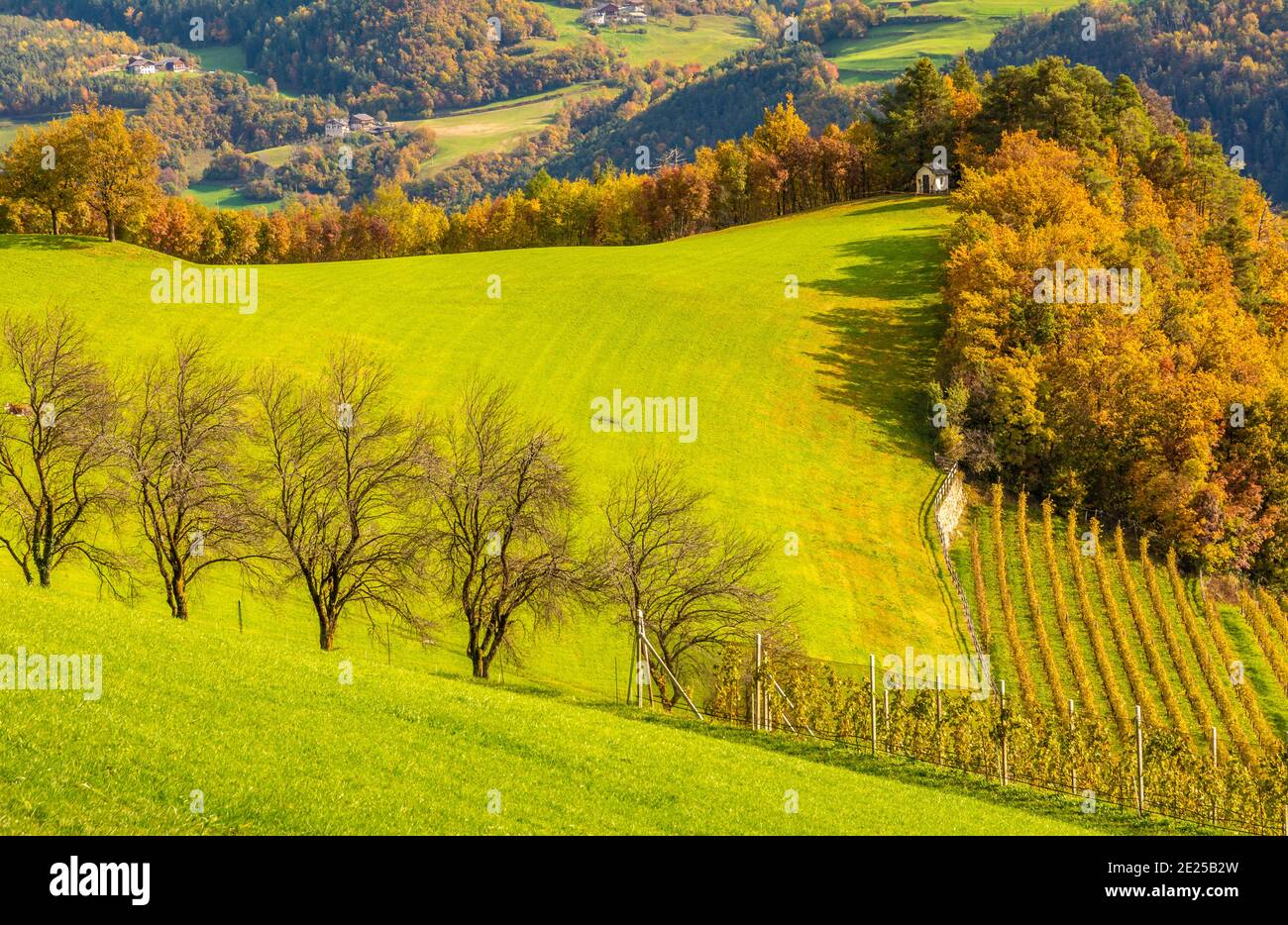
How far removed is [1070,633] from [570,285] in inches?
2260

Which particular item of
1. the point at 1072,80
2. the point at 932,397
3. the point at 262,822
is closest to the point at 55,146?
the point at 932,397

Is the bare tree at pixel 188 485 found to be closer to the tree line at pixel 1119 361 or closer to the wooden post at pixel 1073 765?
the wooden post at pixel 1073 765

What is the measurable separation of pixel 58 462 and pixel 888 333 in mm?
68862

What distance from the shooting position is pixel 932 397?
8619 centimetres

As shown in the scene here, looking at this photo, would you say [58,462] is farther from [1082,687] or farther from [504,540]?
[1082,687]

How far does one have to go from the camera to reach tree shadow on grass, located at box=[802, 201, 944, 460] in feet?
285

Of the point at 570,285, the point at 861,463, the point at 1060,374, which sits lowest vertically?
the point at 861,463

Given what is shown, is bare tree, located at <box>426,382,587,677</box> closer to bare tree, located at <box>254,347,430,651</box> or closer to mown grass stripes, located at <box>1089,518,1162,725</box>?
bare tree, located at <box>254,347,430,651</box>

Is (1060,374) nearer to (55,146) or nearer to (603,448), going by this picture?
(603,448)

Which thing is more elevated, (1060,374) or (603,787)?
(1060,374)

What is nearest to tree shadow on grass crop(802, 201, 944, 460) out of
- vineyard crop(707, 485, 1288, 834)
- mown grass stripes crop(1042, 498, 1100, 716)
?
mown grass stripes crop(1042, 498, 1100, 716)

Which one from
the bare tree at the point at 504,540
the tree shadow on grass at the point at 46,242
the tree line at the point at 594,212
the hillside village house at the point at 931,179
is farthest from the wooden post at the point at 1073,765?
the tree line at the point at 594,212

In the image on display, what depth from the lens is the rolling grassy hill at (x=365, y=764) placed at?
2094 centimetres

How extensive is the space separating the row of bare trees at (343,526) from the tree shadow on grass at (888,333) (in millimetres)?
35133
